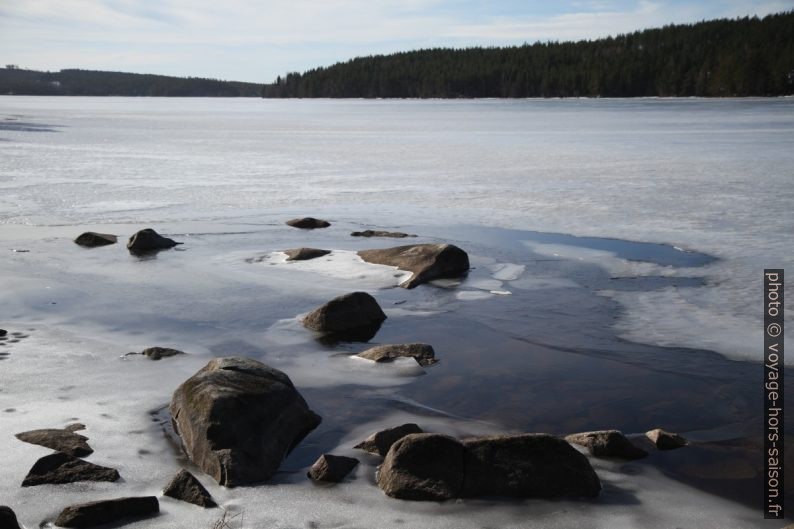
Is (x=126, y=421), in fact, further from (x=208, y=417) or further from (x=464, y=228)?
(x=464, y=228)

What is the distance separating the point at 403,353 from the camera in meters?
6.75

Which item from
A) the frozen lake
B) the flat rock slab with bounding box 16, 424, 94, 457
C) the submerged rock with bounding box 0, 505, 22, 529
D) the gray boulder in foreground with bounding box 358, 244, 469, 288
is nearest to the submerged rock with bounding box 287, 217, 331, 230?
the frozen lake

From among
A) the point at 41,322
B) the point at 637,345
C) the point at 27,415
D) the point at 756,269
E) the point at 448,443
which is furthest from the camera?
the point at 756,269

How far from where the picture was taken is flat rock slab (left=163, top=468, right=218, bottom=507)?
→ 13.8 feet

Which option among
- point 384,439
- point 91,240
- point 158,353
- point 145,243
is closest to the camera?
point 384,439

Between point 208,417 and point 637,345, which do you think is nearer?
point 208,417

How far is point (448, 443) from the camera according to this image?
4516 mm

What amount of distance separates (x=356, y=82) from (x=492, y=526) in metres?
150

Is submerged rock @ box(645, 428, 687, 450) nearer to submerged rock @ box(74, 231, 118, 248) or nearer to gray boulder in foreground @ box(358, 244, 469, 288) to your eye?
gray boulder in foreground @ box(358, 244, 469, 288)

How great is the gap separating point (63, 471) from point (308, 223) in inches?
356

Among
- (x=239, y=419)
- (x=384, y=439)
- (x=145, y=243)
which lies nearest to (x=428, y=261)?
(x=145, y=243)

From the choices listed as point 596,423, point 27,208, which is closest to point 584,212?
point 596,423

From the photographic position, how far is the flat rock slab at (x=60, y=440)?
15.8ft

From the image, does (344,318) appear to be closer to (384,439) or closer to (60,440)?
(384,439)
